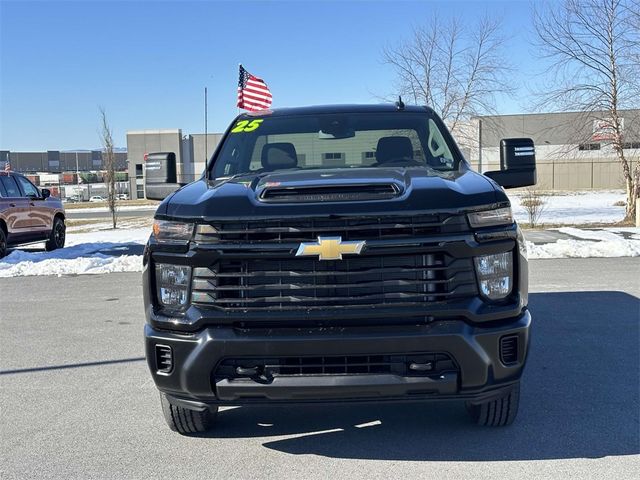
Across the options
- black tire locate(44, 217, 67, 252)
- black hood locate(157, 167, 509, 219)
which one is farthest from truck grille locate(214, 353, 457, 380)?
black tire locate(44, 217, 67, 252)

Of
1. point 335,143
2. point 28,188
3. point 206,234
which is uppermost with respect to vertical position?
point 335,143

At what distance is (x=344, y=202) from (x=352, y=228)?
0.15 meters

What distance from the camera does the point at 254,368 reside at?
3334 millimetres

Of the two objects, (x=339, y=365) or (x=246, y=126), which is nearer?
(x=339, y=365)

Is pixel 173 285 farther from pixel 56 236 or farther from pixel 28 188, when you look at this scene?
pixel 56 236

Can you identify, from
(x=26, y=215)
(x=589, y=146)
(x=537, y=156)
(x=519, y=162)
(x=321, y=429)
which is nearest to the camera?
(x=321, y=429)

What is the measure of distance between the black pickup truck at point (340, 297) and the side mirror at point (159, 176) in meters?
1.76

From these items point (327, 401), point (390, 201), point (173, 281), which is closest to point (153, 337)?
point (173, 281)

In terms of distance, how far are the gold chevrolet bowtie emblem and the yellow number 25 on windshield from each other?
234cm

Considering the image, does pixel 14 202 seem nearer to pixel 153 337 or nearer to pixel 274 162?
pixel 274 162

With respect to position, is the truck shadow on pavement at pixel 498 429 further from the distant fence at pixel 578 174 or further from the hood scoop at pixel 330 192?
the distant fence at pixel 578 174

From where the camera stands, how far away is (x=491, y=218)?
3422 mm

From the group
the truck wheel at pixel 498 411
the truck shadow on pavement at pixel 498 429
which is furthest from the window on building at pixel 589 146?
the truck wheel at pixel 498 411

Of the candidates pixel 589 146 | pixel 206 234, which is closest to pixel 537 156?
pixel 589 146
